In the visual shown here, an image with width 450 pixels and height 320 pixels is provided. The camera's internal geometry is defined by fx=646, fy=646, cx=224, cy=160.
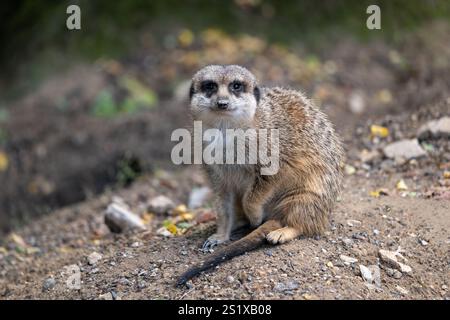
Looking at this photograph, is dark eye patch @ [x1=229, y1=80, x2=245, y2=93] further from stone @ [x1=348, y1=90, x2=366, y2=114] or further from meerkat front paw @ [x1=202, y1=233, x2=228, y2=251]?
stone @ [x1=348, y1=90, x2=366, y2=114]

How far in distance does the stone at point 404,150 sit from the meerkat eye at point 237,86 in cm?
191

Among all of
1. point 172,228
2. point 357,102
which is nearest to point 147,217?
point 172,228

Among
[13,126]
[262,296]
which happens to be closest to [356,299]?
[262,296]

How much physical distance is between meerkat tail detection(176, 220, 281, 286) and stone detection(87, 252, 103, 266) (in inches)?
33.7

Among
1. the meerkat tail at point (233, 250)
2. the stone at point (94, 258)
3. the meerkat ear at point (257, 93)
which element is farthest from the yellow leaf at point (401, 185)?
the stone at point (94, 258)

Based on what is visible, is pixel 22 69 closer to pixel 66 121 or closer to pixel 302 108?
pixel 66 121

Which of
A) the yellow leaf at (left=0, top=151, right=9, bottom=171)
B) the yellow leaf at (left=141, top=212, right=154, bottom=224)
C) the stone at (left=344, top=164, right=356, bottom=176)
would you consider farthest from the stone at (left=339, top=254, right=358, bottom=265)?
the yellow leaf at (left=0, top=151, right=9, bottom=171)

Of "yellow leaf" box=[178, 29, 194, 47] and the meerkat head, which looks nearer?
the meerkat head

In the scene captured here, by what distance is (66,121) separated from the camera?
7895 mm

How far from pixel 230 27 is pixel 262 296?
19.6 ft

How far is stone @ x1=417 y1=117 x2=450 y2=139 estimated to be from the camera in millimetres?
5343

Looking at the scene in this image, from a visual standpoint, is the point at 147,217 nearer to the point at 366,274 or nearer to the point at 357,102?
the point at 366,274

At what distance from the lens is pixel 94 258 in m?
4.31

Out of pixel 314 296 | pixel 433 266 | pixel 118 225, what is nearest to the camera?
pixel 314 296
